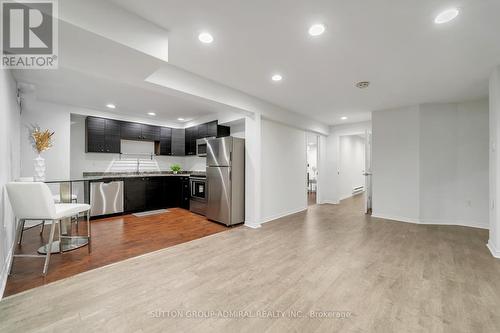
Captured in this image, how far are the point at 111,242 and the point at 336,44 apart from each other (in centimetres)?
413

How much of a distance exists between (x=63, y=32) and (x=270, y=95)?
301 cm

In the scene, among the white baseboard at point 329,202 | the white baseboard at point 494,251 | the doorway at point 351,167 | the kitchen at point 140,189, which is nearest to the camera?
the white baseboard at point 494,251

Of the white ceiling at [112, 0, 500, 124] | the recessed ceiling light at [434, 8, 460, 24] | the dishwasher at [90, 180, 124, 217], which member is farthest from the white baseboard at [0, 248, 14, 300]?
the recessed ceiling light at [434, 8, 460, 24]

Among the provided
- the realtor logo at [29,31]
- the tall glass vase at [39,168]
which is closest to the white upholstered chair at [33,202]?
the tall glass vase at [39,168]

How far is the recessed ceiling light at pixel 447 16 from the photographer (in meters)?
1.80

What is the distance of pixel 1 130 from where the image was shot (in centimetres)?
206

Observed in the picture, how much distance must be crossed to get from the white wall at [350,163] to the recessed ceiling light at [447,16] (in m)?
5.46

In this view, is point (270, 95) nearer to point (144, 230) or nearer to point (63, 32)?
point (63, 32)

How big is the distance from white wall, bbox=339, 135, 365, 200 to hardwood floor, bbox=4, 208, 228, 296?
211 inches

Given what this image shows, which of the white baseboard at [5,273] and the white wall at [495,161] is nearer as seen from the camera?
the white baseboard at [5,273]

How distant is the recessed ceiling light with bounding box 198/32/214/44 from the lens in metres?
2.15

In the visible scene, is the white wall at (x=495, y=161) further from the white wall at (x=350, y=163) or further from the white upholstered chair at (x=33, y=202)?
the white upholstered chair at (x=33, y=202)

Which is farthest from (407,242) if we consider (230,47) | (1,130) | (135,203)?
(135,203)

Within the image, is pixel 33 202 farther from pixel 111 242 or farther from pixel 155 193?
pixel 155 193
